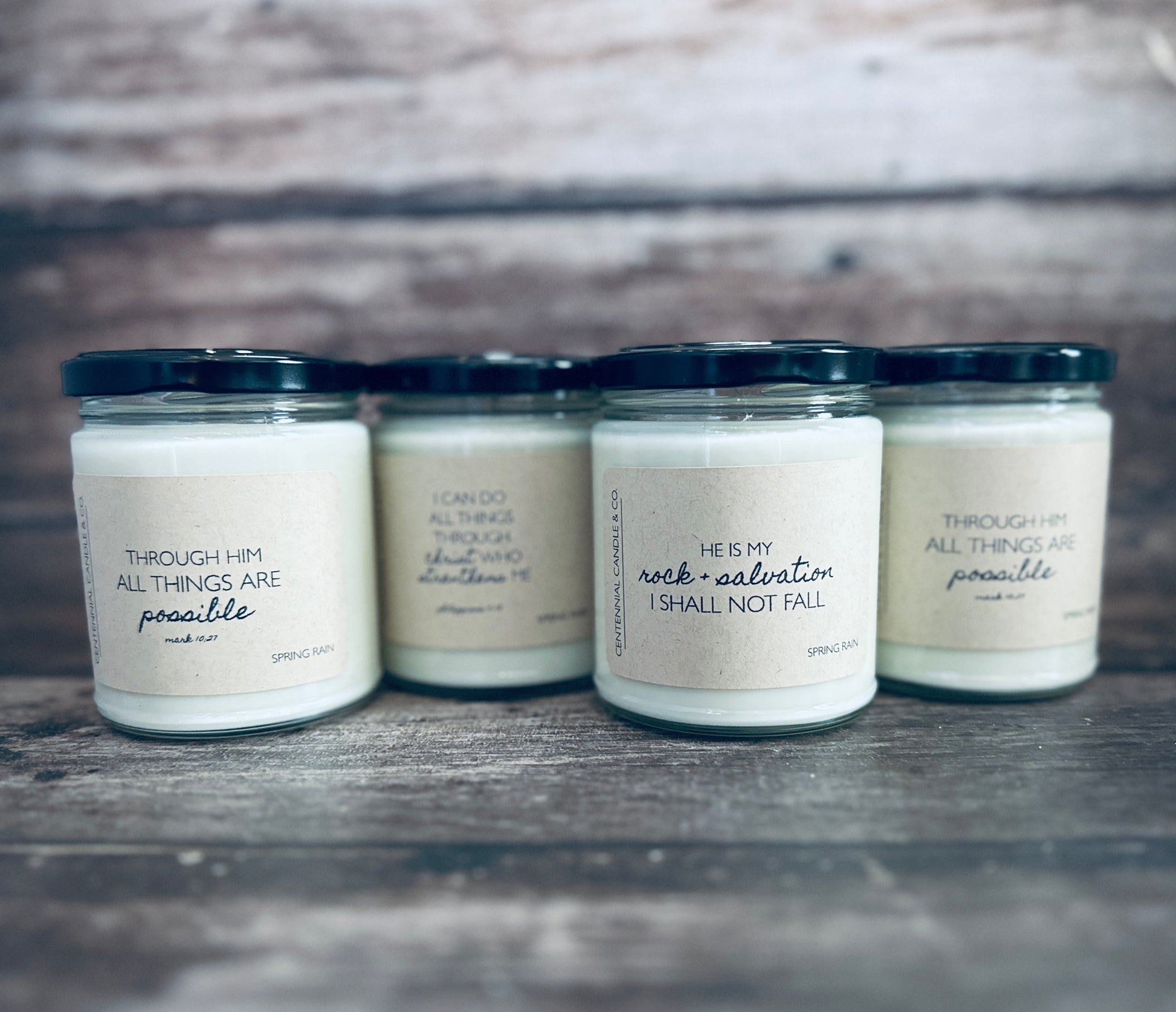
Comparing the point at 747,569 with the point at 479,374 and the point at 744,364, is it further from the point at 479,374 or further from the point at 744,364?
the point at 479,374

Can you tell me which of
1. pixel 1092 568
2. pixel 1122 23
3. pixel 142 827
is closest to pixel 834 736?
pixel 1092 568

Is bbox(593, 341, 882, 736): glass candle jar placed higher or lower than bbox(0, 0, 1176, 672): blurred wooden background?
lower

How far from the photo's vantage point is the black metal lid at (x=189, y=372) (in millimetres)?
607

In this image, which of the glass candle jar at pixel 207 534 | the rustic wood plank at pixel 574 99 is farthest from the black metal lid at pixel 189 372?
the rustic wood plank at pixel 574 99

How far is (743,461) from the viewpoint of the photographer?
606 mm

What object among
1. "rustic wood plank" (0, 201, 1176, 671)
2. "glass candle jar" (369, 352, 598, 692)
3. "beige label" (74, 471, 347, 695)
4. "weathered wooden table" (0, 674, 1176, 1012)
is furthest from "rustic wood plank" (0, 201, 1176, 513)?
"weathered wooden table" (0, 674, 1176, 1012)

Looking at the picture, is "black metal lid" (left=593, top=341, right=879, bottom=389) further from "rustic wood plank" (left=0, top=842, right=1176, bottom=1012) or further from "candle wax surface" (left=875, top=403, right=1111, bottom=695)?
"rustic wood plank" (left=0, top=842, right=1176, bottom=1012)

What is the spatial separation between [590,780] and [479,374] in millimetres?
323

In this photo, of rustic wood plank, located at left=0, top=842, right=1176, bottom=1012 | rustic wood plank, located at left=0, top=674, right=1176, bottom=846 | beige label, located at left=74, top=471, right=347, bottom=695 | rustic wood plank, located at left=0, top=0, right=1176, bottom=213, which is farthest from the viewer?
rustic wood plank, located at left=0, top=0, right=1176, bottom=213

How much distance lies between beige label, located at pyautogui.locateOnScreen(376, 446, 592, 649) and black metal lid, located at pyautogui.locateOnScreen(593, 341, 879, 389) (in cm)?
14

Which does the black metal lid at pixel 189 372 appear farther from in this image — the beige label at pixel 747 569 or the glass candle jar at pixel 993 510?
the glass candle jar at pixel 993 510

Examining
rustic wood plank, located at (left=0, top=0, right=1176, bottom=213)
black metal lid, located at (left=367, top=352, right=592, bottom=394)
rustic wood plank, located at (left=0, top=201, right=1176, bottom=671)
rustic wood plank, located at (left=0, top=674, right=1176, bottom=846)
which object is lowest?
rustic wood plank, located at (left=0, top=674, right=1176, bottom=846)

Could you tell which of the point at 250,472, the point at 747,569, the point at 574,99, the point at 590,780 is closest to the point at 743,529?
the point at 747,569

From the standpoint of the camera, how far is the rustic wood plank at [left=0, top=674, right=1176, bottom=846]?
20.7 inches
